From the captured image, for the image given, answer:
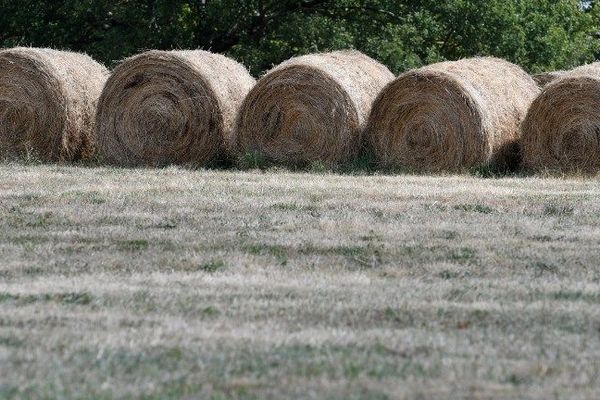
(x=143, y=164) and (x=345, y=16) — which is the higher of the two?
(x=345, y=16)

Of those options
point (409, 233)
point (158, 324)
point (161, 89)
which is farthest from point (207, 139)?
point (158, 324)

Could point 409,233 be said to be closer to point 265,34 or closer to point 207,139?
point 207,139

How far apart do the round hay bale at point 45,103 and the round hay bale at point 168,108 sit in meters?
0.49

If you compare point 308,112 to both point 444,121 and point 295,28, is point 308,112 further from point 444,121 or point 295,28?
point 295,28

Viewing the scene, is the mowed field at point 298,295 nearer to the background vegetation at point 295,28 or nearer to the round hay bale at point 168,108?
the round hay bale at point 168,108

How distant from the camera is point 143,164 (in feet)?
57.8

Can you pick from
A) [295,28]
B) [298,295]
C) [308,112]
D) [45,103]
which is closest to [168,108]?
[45,103]

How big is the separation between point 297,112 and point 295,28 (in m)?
6.52

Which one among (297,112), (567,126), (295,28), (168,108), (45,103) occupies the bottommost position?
(45,103)

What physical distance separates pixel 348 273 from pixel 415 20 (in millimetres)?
16371

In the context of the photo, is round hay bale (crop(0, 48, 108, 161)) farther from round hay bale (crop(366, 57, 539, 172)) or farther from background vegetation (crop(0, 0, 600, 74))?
background vegetation (crop(0, 0, 600, 74))

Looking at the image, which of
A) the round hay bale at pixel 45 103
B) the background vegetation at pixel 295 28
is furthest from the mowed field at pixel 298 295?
the background vegetation at pixel 295 28

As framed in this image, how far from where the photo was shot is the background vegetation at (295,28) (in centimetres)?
2334

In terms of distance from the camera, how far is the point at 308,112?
16.9 meters
